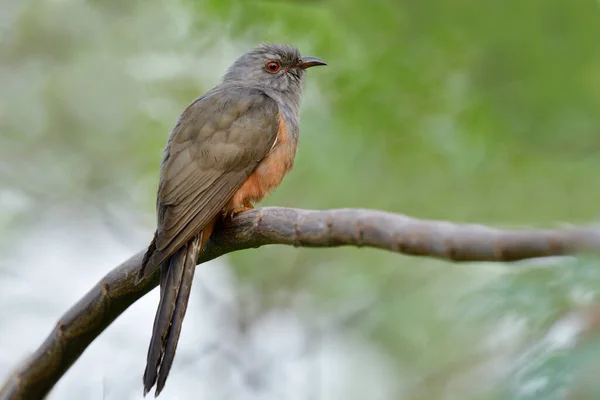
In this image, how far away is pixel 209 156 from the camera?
16.7ft

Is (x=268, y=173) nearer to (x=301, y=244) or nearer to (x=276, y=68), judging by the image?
(x=276, y=68)

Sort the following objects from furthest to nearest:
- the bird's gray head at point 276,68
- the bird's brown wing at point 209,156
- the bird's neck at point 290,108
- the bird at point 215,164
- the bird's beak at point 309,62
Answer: the bird's gray head at point 276,68
the bird's beak at point 309,62
the bird's neck at point 290,108
the bird's brown wing at point 209,156
the bird at point 215,164

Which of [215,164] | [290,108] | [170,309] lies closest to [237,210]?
[215,164]

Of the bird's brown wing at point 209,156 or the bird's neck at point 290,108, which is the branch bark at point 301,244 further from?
the bird's neck at point 290,108

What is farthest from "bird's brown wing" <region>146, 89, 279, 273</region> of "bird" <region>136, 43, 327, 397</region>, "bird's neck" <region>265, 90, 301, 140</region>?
"bird's neck" <region>265, 90, 301, 140</region>

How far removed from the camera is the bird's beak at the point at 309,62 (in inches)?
250

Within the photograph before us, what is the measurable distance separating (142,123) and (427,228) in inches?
229

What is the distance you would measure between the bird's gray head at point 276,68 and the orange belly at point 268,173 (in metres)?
0.94

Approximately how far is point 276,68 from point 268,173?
59.6 inches

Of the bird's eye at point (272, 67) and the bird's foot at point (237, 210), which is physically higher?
the bird's eye at point (272, 67)

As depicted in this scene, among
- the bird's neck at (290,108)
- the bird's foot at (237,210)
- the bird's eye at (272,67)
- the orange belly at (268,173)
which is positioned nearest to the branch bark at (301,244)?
the bird's foot at (237,210)

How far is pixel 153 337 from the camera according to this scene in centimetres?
390

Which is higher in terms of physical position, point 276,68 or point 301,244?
point 276,68

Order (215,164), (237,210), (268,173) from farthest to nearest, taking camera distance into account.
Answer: (268,173) → (215,164) → (237,210)
